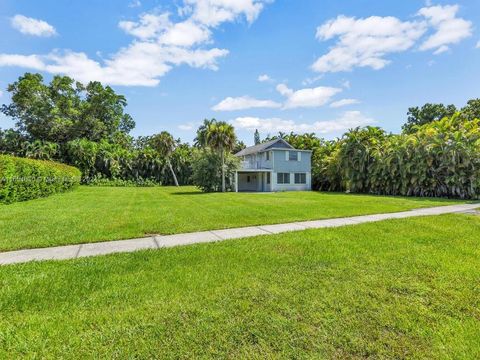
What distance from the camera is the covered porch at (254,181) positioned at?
28.5 m

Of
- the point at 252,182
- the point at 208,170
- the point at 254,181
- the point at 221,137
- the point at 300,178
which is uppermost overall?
the point at 221,137

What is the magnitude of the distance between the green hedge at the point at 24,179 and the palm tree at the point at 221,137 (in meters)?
11.0

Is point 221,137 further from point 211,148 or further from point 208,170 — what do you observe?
point 208,170

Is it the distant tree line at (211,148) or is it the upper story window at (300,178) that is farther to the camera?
the upper story window at (300,178)

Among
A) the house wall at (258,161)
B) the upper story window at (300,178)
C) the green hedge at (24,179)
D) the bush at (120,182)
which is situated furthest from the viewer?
the bush at (120,182)

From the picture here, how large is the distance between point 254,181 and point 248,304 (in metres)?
28.4

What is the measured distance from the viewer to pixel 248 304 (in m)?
3.00

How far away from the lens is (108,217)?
8648mm

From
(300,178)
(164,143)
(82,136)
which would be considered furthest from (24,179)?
(82,136)

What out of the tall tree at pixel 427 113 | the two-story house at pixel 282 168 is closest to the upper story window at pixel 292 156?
the two-story house at pixel 282 168

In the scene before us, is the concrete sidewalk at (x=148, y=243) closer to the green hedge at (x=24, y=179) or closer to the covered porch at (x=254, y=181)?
the green hedge at (x=24, y=179)

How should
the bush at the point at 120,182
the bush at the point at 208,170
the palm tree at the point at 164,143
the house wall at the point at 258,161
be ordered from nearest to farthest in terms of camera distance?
the bush at the point at 208,170
the house wall at the point at 258,161
the bush at the point at 120,182
the palm tree at the point at 164,143

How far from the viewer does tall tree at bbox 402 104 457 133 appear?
39.1m

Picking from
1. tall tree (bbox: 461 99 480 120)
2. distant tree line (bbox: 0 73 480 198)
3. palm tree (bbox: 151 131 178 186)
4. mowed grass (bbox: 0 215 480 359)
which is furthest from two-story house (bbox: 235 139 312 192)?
mowed grass (bbox: 0 215 480 359)
